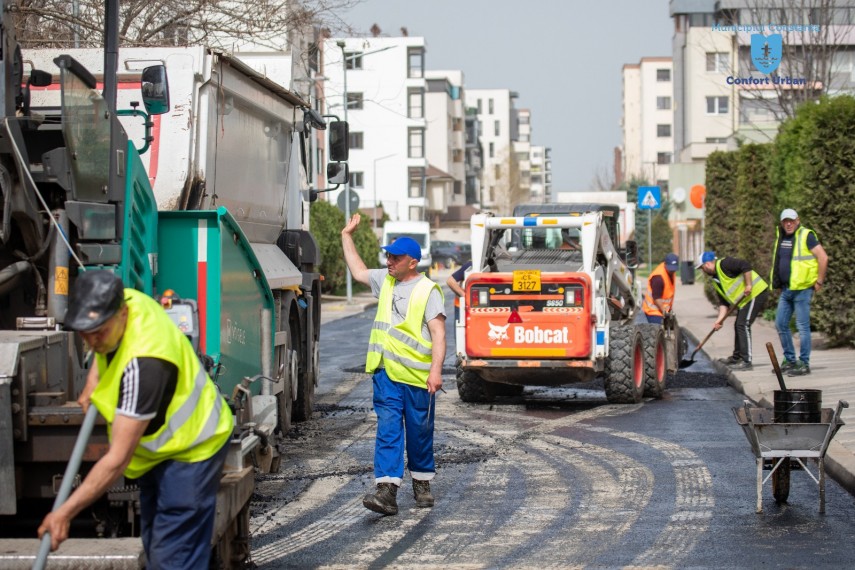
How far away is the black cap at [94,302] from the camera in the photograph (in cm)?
444

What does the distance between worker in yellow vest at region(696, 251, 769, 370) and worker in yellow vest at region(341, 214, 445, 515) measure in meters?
8.60

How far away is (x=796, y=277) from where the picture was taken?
1520 cm

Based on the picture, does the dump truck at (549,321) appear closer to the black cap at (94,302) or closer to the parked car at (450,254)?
the black cap at (94,302)

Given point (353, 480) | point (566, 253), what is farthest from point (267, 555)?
point (566, 253)

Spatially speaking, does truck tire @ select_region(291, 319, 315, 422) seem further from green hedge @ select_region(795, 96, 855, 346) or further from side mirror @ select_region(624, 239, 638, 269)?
→ green hedge @ select_region(795, 96, 855, 346)

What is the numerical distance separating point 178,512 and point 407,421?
3.97 meters

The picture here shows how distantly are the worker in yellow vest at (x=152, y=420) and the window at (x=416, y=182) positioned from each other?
89098 mm

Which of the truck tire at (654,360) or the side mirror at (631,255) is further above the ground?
the side mirror at (631,255)

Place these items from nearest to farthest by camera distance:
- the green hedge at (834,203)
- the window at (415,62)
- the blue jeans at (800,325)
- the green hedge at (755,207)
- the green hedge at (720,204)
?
1. the blue jeans at (800,325)
2. the green hedge at (834,203)
3. the green hedge at (755,207)
4. the green hedge at (720,204)
5. the window at (415,62)

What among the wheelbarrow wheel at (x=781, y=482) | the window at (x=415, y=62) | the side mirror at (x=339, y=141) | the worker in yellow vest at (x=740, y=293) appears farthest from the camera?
the window at (x=415, y=62)

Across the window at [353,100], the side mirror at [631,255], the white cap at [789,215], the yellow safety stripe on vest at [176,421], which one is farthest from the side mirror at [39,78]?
the window at [353,100]

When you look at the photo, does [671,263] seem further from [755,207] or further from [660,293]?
[755,207]

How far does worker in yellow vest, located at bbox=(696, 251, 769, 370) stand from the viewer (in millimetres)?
16547

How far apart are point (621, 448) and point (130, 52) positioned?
5.04 meters
